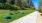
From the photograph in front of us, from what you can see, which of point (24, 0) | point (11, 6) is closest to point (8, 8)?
point (11, 6)

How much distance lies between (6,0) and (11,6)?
46cm

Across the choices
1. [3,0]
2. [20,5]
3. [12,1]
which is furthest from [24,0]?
[3,0]

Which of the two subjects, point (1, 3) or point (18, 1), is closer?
point (1, 3)

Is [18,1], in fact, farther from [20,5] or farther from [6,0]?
[6,0]

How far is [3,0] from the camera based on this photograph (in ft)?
23.4

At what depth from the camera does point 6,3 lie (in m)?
7.06

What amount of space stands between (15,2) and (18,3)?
0.26 meters

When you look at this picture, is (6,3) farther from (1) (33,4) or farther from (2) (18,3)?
(1) (33,4)

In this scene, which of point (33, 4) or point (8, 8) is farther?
point (33, 4)

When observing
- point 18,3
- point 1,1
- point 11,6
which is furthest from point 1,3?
point 18,3

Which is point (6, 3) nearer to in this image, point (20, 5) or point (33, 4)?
point (20, 5)

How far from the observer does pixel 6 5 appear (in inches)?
278

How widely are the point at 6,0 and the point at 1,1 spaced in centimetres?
30

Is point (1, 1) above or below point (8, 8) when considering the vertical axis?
above
